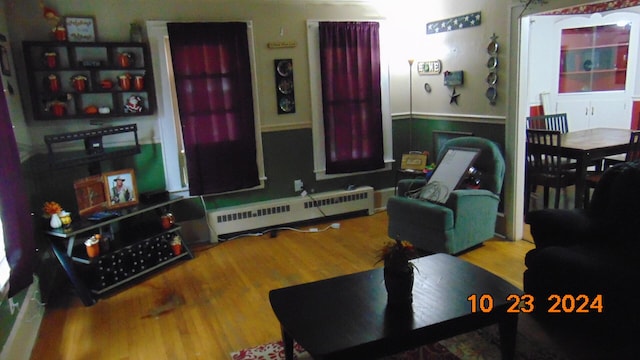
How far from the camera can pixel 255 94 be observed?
4.34m

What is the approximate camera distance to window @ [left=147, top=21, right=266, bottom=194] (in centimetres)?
397

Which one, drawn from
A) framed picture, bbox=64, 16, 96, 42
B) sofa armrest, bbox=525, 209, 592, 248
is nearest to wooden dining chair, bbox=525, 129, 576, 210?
sofa armrest, bbox=525, 209, 592, 248

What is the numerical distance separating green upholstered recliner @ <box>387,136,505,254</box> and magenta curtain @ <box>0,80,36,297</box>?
8.61ft

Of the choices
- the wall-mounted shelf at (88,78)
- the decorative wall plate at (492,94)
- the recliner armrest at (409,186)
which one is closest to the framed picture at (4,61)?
the wall-mounted shelf at (88,78)

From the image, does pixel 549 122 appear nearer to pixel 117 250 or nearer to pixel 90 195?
pixel 117 250

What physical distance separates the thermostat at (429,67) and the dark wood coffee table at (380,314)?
264cm

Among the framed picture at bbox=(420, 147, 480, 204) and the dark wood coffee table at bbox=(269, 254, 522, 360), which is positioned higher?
the framed picture at bbox=(420, 147, 480, 204)

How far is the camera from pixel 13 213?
8.32ft

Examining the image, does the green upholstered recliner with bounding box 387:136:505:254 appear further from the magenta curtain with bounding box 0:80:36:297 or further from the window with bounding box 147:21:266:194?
the magenta curtain with bounding box 0:80:36:297

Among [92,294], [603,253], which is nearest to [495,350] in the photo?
[603,253]

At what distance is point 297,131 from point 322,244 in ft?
3.88

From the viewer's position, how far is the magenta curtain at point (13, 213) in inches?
97.3

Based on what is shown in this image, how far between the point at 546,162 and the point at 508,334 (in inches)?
100

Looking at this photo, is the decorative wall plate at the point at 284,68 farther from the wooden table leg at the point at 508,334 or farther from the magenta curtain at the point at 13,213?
the wooden table leg at the point at 508,334
